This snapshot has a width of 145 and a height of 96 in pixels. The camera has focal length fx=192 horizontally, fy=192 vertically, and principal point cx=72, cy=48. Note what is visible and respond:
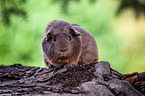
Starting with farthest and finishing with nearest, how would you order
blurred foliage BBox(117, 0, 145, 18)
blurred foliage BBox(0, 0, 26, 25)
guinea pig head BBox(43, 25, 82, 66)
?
guinea pig head BBox(43, 25, 82, 66), blurred foliage BBox(0, 0, 26, 25), blurred foliage BBox(117, 0, 145, 18)

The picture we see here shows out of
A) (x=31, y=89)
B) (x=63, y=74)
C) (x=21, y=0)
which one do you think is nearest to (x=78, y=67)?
(x=63, y=74)

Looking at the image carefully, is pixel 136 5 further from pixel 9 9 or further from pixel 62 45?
pixel 9 9

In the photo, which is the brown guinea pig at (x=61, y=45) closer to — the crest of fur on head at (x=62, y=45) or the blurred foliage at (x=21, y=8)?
the crest of fur on head at (x=62, y=45)

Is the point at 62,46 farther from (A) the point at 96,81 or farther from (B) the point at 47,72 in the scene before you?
(A) the point at 96,81

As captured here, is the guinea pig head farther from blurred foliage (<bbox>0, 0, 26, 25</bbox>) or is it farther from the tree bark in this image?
blurred foliage (<bbox>0, 0, 26, 25</bbox>)

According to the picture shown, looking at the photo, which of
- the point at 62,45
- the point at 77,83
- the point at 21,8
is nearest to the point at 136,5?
the point at 77,83

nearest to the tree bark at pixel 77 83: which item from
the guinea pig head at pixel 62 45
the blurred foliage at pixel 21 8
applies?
the guinea pig head at pixel 62 45

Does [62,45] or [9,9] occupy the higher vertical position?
[9,9]

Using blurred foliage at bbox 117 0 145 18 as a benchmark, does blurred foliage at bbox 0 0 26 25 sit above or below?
above

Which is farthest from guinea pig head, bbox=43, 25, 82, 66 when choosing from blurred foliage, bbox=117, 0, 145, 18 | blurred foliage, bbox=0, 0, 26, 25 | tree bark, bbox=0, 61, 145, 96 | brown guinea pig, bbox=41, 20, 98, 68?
blurred foliage, bbox=117, 0, 145, 18
